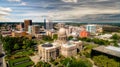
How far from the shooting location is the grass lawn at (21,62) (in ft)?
94.5

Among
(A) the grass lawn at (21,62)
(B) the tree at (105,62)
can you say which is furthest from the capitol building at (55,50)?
(B) the tree at (105,62)

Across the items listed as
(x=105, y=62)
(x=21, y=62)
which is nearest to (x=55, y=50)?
(x=21, y=62)

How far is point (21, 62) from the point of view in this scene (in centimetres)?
3075

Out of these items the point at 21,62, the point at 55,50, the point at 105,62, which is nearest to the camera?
the point at 105,62

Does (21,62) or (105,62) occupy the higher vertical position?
(105,62)

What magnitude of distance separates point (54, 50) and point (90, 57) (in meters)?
9.43

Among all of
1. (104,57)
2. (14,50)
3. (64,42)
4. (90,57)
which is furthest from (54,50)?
(14,50)

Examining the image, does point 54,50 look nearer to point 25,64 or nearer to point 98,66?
point 25,64

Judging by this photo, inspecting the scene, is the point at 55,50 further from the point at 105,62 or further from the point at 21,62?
the point at 105,62

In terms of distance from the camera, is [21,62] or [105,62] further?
[21,62]

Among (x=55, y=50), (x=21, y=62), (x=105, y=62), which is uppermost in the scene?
(x=55, y=50)

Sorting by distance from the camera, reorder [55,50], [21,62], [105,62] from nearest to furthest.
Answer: [105,62] < [21,62] < [55,50]

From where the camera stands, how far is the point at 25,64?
29312mm

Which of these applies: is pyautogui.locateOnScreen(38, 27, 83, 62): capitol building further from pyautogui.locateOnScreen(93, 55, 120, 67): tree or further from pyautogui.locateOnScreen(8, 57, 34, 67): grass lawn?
pyautogui.locateOnScreen(93, 55, 120, 67): tree
